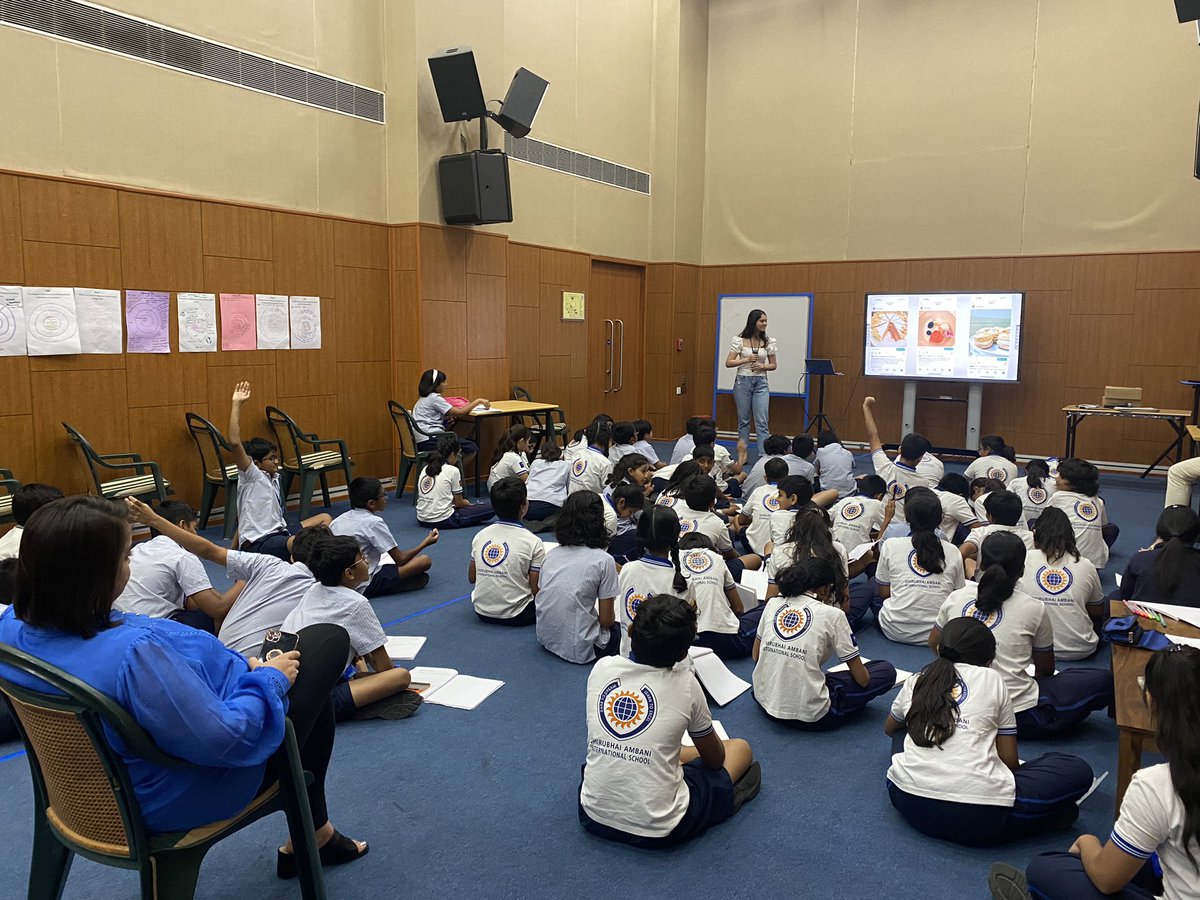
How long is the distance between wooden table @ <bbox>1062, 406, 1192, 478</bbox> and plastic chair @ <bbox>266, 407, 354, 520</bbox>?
274 inches

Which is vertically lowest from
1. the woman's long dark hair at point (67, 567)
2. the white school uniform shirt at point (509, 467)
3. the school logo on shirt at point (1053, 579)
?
the school logo on shirt at point (1053, 579)

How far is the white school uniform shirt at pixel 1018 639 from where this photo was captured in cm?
309

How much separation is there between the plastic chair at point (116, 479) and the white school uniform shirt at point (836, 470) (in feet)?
15.6

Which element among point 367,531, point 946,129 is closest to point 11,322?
point 367,531

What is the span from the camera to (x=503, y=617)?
4367mm

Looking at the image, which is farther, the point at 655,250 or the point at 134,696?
the point at 655,250

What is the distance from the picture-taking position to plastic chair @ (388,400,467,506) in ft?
23.7

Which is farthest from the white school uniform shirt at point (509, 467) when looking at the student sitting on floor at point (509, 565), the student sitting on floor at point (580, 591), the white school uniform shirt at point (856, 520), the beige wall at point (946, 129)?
the beige wall at point (946, 129)

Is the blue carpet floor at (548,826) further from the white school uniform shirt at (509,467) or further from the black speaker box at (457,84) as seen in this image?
the black speaker box at (457,84)

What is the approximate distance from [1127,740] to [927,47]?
31.7ft

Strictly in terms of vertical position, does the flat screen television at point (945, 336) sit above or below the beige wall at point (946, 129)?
below

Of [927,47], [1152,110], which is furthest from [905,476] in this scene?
[927,47]

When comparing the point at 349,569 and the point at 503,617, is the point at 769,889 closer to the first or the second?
the point at 349,569

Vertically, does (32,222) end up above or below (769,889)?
above
